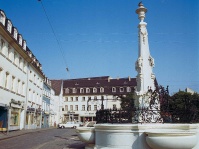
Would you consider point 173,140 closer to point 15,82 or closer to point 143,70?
point 143,70

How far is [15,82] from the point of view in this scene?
29.1 meters

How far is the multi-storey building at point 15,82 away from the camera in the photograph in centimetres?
2500

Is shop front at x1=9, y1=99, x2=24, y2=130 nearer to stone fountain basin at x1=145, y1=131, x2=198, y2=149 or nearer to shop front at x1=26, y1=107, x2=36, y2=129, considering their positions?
shop front at x1=26, y1=107, x2=36, y2=129

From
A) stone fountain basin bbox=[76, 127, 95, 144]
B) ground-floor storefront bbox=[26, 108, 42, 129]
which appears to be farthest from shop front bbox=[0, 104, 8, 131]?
stone fountain basin bbox=[76, 127, 95, 144]

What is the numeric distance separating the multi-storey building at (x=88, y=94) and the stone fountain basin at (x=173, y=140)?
61.5m

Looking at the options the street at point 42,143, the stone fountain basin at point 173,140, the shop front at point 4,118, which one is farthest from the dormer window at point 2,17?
the stone fountain basin at point 173,140

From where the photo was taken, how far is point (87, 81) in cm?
7625

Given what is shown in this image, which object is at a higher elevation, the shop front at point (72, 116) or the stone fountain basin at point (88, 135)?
the stone fountain basin at point (88, 135)

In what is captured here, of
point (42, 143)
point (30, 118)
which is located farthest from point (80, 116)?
point (42, 143)

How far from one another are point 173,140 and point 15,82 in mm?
25407

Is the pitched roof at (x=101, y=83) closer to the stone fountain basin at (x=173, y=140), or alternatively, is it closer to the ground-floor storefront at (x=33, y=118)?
the ground-floor storefront at (x=33, y=118)

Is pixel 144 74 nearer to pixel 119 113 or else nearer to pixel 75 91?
pixel 119 113

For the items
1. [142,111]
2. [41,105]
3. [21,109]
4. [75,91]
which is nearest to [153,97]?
[142,111]

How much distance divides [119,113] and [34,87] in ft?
103
